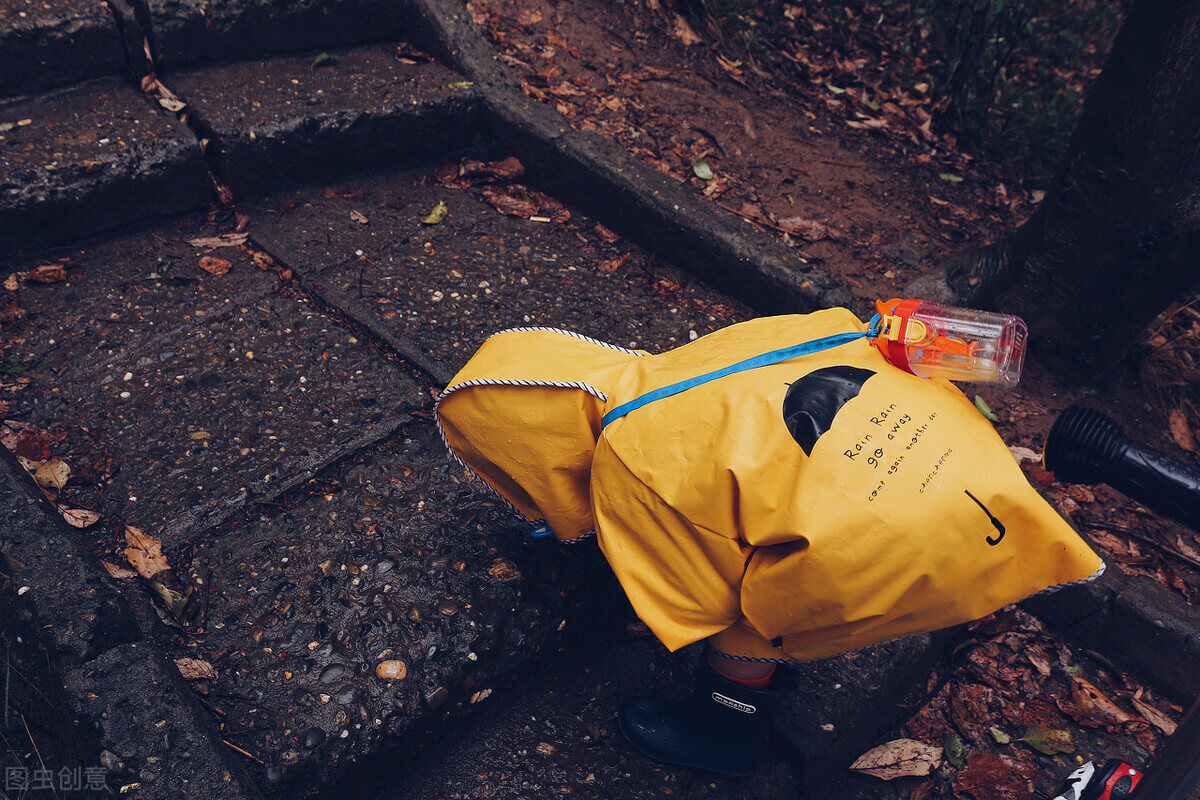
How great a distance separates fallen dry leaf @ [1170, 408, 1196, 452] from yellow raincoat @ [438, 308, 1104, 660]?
194cm

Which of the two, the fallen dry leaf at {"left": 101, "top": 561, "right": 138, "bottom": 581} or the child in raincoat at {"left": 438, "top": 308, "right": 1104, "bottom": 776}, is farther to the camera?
the fallen dry leaf at {"left": 101, "top": 561, "right": 138, "bottom": 581}

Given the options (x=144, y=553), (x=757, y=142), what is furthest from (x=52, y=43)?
(x=757, y=142)

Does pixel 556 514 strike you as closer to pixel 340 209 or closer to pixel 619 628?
pixel 619 628

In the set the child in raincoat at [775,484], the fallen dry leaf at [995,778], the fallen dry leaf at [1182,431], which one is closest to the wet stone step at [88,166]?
the child in raincoat at [775,484]

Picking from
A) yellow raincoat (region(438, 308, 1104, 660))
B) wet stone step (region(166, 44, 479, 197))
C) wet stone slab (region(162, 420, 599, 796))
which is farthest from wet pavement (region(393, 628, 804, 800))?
wet stone step (region(166, 44, 479, 197))

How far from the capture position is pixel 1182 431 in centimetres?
313

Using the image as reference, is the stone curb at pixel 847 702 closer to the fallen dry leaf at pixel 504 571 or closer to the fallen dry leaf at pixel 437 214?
the fallen dry leaf at pixel 504 571

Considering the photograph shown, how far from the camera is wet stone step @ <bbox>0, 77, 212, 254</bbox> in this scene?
2982 millimetres

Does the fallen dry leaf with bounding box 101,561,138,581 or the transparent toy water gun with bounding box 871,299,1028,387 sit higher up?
the transparent toy water gun with bounding box 871,299,1028,387

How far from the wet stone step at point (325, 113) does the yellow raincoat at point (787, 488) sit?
2168 mm

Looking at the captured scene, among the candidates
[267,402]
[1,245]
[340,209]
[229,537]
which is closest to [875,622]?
[229,537]

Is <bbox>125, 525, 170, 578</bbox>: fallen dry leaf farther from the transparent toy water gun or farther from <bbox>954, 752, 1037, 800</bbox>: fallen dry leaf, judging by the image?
<bbox>954, 752, 1037, 800</bbox>: fallen dry leaf

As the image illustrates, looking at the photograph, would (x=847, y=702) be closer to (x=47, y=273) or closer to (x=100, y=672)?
(x=100, y=672)

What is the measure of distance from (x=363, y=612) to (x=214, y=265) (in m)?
1.72
